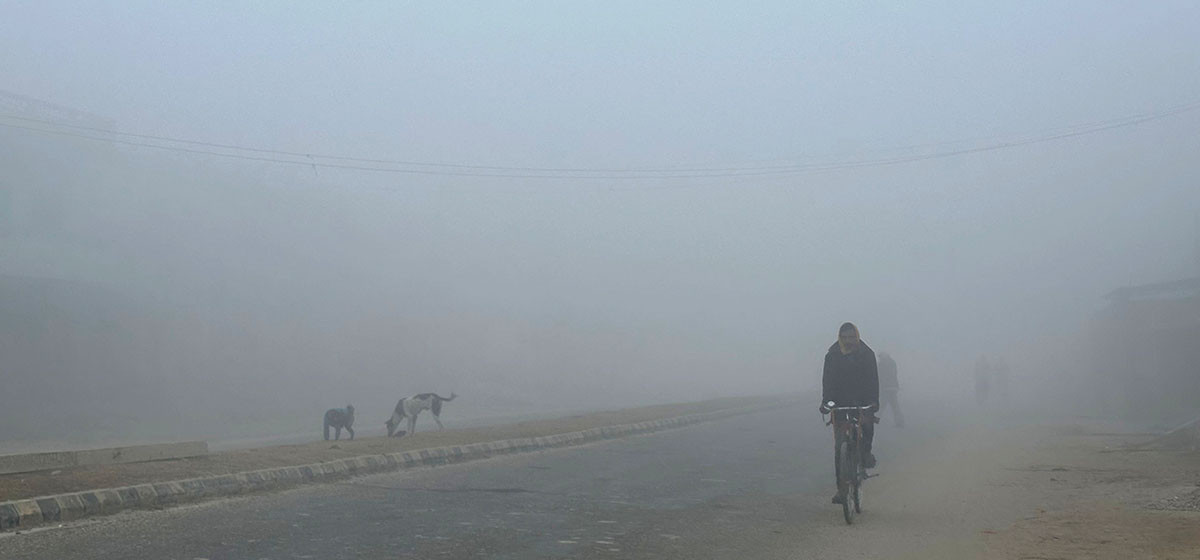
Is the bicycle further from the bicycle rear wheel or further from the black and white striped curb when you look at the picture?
the black and white striped curb

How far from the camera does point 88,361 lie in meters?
37.4

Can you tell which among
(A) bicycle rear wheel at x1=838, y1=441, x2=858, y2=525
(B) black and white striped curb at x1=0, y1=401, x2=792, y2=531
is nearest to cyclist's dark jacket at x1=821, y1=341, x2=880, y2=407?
(A) bicycle rear wheel at x1=838, y1=441, x2=858, y2=525

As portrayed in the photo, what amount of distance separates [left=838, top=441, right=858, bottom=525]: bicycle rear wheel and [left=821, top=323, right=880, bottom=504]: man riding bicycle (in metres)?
0.53

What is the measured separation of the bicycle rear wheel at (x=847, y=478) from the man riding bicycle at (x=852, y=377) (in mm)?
533

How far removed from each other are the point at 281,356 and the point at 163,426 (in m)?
14.6

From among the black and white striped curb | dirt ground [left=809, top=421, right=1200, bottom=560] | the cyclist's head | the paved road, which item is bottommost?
dirt ground [left=809, top=421, right=1200, bottom=560]

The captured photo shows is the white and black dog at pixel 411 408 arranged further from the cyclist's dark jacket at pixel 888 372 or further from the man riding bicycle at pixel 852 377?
the man riding bicycle at pixel 852 377

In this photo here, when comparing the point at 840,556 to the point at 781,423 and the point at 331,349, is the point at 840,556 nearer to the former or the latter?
the point at 781,423

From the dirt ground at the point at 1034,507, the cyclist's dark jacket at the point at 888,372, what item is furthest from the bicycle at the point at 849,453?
the cyclist's dark jacket at the point at 888,372

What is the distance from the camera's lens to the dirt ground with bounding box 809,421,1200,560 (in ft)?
26.2

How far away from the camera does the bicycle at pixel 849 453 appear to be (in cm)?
966

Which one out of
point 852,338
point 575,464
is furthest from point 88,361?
point 852,338

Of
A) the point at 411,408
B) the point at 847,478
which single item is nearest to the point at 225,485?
the point at 847,478

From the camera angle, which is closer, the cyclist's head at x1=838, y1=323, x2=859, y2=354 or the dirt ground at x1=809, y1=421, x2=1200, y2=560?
the dirt ground at x1=809, y1=421, x2=1200, y2=560
